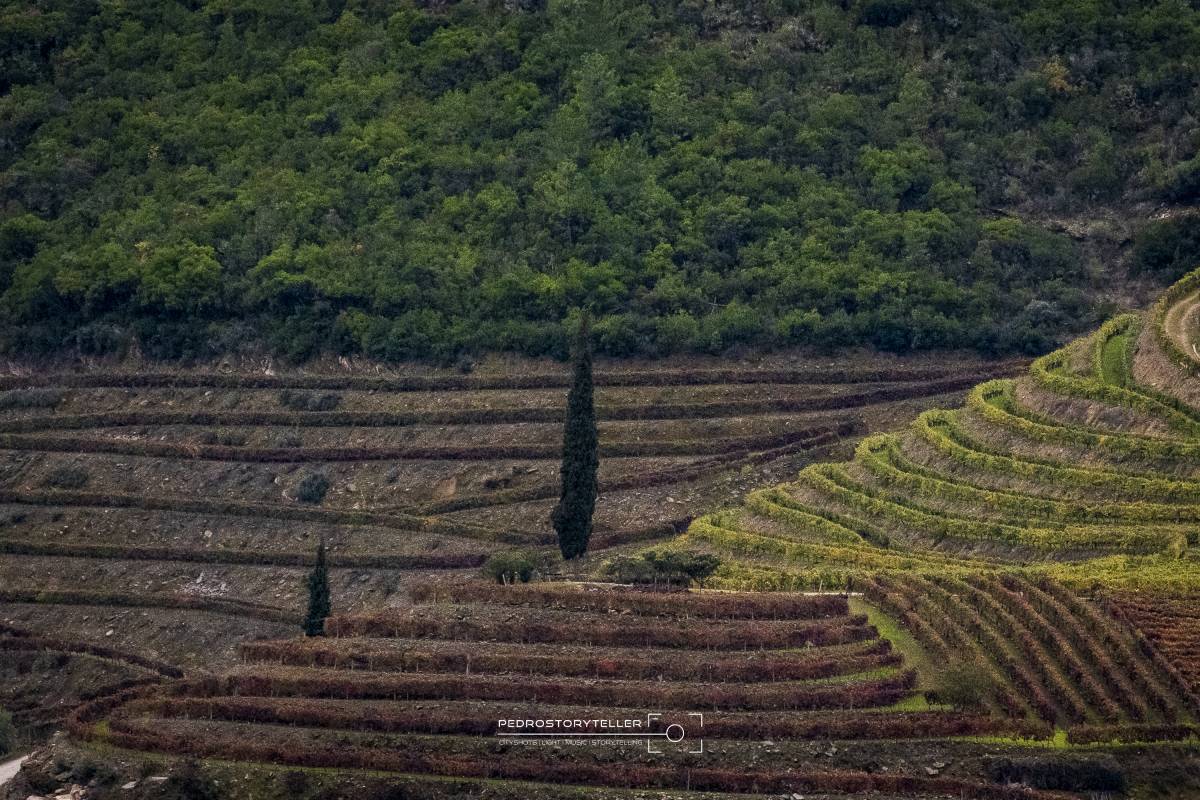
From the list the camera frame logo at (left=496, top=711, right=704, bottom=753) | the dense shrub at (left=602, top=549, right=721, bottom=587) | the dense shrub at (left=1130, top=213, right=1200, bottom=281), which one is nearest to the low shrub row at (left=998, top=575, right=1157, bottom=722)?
the dense shrub at (left=602, top=549, right=721, bottom=587)

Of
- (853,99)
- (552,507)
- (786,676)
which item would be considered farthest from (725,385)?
(786,676)

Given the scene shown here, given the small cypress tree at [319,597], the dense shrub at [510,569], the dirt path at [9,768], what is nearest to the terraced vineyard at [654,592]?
the dense shrub at [510,569]

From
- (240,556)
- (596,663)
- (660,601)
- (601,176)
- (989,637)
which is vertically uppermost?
(601,176)

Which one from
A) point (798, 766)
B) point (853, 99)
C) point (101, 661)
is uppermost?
point (853, 99)

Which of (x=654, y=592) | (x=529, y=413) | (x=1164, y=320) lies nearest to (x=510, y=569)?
(x=654, y=592)

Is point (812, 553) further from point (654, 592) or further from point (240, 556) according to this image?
point (240, 556)

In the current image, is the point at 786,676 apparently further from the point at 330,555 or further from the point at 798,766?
the point at 330,555

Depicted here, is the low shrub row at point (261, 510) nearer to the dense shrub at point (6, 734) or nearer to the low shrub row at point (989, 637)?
the dense shrub at point (6, 734)
